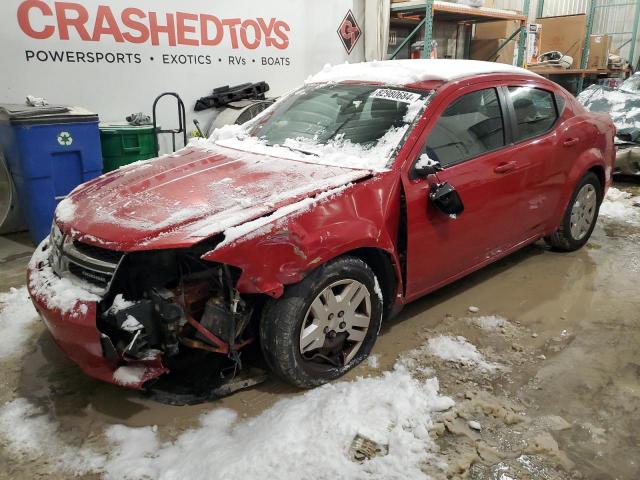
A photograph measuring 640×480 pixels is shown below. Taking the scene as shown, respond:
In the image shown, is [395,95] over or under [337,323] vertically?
over

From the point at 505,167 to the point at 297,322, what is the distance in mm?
1802

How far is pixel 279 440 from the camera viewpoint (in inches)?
89.8

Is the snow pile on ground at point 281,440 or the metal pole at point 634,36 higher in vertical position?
the metal pole at point 634,36

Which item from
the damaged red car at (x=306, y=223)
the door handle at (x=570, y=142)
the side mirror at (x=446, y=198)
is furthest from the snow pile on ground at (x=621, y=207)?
the side mirror at (x=446, y=198)

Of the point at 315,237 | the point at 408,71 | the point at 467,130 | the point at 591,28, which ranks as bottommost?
the point at 315,237

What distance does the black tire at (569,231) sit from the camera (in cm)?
425

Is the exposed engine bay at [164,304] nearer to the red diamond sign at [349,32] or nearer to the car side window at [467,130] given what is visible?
the car side window at [467,130]

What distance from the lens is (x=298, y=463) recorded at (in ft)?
7.10

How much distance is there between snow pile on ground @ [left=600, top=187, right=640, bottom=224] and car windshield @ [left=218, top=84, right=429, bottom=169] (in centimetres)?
377

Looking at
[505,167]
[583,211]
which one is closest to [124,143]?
[505,167]

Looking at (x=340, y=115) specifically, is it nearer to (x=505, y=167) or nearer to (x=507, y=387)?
(x=505, y=167)

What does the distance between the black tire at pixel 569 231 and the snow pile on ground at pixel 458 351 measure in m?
1.76

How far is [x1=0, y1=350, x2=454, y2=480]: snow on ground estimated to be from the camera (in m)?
2.14

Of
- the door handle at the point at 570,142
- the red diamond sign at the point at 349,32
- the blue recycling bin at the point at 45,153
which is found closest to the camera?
the door handle at the point at 570,142
